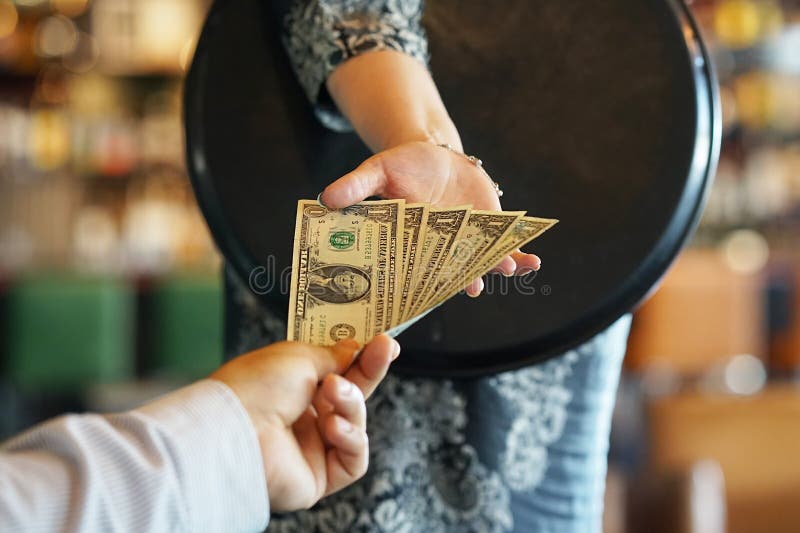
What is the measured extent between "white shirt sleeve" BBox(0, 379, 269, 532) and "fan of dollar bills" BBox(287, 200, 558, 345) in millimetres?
69

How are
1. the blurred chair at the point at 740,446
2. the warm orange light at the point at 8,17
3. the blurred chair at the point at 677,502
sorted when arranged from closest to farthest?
the blurred chair at the point at 677,502, the blurred chair at the point at 740,446, the warm orange light at the point at 8,17

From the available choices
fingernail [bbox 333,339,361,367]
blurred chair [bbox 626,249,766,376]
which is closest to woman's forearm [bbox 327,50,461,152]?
fingernail [bbox 333,339,361,367]

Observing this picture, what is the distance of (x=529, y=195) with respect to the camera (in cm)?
61

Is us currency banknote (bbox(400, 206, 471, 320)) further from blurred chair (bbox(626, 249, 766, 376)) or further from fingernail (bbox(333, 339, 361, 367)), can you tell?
blurred chair (bbox(626, 249, 766, 376))

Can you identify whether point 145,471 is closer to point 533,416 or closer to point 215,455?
point 215,455

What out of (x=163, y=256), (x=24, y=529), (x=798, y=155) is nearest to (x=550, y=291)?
(x=24, y=529)

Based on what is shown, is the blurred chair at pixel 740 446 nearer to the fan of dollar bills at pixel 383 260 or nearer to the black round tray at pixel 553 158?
the black round tray at pixel 553 158

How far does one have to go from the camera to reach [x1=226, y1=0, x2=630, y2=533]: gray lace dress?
0.73 meters

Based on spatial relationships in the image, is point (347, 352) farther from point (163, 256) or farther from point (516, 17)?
point (163, 256)

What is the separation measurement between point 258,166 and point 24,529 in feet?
0.99

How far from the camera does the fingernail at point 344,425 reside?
532 millimetres

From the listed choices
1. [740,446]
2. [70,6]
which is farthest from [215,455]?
[70,6]

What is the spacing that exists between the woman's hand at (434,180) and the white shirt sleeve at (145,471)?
138 mm

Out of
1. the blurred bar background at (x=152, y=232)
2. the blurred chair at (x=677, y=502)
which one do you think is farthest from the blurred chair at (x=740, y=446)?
the blurred bar background at (x=152, y=232)
